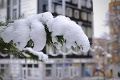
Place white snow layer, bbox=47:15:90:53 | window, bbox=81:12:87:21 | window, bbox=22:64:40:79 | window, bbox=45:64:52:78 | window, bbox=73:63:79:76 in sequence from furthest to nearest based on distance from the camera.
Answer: window, bbox=73:63:79:76 → window, bbox=81:12:87:21 → window, bbox=45:64:52:78 → window, bbox=22:64:40:79 → white snow layer, bbox=47:15:90:53

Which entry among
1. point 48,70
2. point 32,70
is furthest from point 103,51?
point 32,70

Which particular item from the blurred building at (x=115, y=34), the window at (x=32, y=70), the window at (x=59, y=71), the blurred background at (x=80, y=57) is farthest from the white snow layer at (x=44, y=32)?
the window at (x=59, y=71)

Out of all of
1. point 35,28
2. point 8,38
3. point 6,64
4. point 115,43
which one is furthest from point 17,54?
point 6,64

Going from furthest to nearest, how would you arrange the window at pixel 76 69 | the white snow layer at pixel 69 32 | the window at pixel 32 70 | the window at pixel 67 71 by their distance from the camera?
the window at pixel 76 69 < the window at pixel 67 71 < the window at pixel 32 70 < the white snow layer at pixel 69 32

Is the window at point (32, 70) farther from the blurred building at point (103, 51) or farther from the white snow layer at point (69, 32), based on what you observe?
the white snow layer at point (69, 32)

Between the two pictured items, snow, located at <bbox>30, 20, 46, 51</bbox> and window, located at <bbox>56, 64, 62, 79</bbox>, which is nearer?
snow, located at <bbox>30, 20, 46, 51</bbox>

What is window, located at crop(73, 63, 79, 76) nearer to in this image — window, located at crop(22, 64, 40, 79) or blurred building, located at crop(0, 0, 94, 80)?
blurred building, located at crop(0, 0, 94, 80)

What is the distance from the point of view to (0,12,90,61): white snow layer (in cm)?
143

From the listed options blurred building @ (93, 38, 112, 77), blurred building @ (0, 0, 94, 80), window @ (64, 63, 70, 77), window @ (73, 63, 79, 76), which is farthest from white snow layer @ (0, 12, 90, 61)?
window @ (73, 63, 79, 76)

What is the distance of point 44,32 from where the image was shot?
4.97 feet

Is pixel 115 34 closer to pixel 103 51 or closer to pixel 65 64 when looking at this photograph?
pixel 103 51

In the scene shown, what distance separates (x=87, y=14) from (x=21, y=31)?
23.2m

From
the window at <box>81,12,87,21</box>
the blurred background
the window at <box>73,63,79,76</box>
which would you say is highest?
the window at <box>81,12,87,21</box>

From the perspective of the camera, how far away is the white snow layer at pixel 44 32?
1.43 meters
